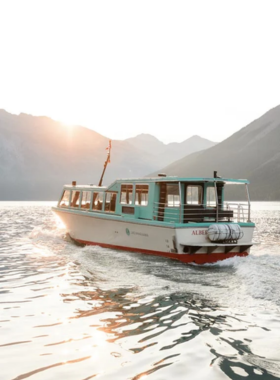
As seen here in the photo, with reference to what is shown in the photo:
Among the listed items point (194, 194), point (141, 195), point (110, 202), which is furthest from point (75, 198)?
point (194, 194)

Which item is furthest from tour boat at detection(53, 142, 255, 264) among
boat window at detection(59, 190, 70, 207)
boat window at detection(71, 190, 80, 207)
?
boat window at detection(59, 190, 70, 207)

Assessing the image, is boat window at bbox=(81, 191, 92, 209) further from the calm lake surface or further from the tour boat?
the calm lake surface

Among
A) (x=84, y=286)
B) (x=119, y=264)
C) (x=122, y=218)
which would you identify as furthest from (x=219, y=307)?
(x=122, y=218)

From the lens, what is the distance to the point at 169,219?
70.3 ft

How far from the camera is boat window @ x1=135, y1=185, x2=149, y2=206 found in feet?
73.4

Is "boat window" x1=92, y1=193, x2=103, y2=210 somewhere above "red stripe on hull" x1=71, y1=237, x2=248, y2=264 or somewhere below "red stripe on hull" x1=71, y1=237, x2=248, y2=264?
above

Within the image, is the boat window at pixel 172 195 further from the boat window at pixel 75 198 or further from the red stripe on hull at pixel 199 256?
the boat window at pixel 75 198

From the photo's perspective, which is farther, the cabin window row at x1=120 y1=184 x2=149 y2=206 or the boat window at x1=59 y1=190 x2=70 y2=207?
the boat window at x1=59 y1=190 x2=70 y2=207

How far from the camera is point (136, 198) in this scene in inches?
907

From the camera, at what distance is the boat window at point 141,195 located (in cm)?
2236

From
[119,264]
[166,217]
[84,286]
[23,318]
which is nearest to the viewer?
[23,318]

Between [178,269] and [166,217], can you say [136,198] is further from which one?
[178,269]

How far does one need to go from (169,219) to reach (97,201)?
5930mm

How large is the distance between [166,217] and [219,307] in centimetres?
949
